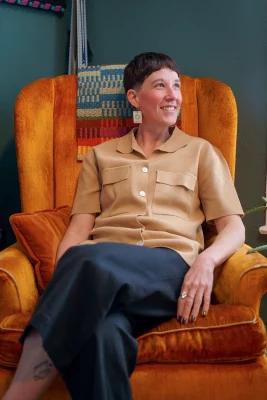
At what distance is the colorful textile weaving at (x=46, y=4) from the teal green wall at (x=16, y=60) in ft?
0.08

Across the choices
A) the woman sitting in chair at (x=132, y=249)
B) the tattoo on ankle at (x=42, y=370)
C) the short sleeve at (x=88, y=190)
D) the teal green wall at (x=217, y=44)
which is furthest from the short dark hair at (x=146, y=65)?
the tattoo on ankle at (x=42, y=370)

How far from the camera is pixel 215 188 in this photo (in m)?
1.60

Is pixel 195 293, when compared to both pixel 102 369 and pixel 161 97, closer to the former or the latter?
pixel 102 369

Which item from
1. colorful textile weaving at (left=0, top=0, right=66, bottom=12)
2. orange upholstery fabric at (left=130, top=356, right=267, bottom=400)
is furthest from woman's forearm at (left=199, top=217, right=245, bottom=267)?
colorful textile weaving at (left=0, top=0, right=66, bottom=12)

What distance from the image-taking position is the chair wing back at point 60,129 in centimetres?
187

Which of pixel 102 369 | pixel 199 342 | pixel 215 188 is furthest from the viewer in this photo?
pixel 215 188

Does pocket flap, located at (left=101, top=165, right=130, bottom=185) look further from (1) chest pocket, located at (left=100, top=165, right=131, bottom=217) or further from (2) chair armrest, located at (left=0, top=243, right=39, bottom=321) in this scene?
(2) chair armrest, located at (left=0, top=243, right=39, bottom=321)

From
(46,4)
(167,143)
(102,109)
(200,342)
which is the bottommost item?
(200,342)

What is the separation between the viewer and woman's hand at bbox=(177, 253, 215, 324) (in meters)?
1.29

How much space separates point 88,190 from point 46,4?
3.34ft

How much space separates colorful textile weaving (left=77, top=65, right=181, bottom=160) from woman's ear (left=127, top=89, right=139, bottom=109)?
0.47 feet

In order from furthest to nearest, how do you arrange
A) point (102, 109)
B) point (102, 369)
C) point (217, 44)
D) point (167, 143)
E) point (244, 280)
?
point (217, 44) → point (102, 109) → point (167, 143) → point (244, 280) → point (102, 369)

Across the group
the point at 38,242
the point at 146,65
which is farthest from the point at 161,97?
the point at 38,242

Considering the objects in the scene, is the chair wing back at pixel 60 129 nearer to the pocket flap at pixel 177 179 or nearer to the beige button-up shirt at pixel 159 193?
the beige button-up shirt at pixel 159 193
